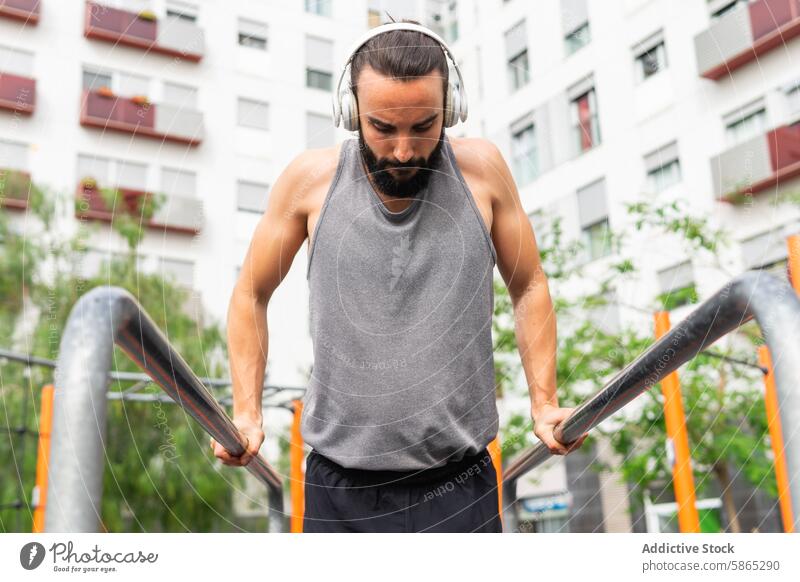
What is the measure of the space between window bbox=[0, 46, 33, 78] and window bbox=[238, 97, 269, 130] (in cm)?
237

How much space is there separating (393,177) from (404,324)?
0.19m

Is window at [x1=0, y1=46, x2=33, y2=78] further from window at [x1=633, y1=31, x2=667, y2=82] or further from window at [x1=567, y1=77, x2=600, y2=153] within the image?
window at [x1=567, y1=77, x2=600, y2=153]

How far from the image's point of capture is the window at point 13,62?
5.56 m

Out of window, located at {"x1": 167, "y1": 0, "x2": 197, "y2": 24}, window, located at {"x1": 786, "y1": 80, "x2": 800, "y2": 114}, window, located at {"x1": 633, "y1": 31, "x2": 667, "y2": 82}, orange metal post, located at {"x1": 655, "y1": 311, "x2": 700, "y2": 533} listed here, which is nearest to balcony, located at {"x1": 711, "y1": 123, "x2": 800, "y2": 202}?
window, located at {"x1": 786, "y1": 80, "x2": 800, "y2": 114}

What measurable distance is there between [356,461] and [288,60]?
72.2 inches

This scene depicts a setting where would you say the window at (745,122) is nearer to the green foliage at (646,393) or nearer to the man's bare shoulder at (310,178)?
the green foliage at (646,393)

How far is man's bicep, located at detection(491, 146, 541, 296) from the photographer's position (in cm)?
128

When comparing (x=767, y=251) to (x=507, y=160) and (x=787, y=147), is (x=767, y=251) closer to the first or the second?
(x=787, y=147)

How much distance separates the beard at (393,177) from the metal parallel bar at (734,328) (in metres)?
0.37

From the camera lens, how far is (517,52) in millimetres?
2176

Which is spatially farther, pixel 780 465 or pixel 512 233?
pixel 512 233
